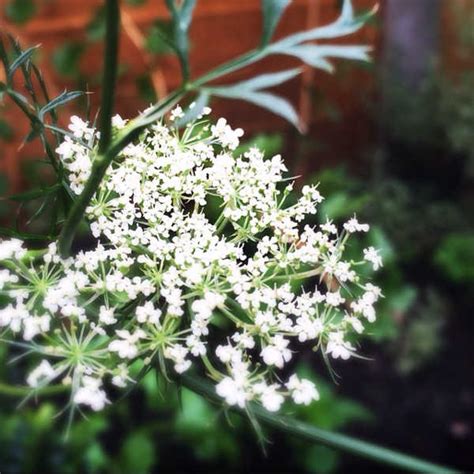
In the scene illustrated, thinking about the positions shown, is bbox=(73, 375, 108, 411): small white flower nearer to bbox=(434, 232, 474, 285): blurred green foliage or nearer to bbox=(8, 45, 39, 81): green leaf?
bbox=(8, 45, 39, 81): green leaf

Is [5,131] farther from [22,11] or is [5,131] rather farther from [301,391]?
[301,391]

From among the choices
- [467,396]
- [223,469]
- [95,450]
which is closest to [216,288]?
[95,450]

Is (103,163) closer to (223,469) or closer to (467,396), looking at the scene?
(223,469)

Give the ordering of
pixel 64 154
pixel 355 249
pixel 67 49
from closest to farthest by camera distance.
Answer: pixel 64 154 < pixel 355 249 < pixel 67 49

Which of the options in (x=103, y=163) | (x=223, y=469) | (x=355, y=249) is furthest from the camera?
(x=355, y=249)

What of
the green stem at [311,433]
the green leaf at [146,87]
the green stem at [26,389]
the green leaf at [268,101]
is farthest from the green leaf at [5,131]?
the green leaf at [268,101]

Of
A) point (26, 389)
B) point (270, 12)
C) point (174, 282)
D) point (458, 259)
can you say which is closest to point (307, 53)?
point (270, 12)

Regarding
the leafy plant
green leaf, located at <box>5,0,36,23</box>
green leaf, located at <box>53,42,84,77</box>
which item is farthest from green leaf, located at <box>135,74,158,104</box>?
the leafy plant
